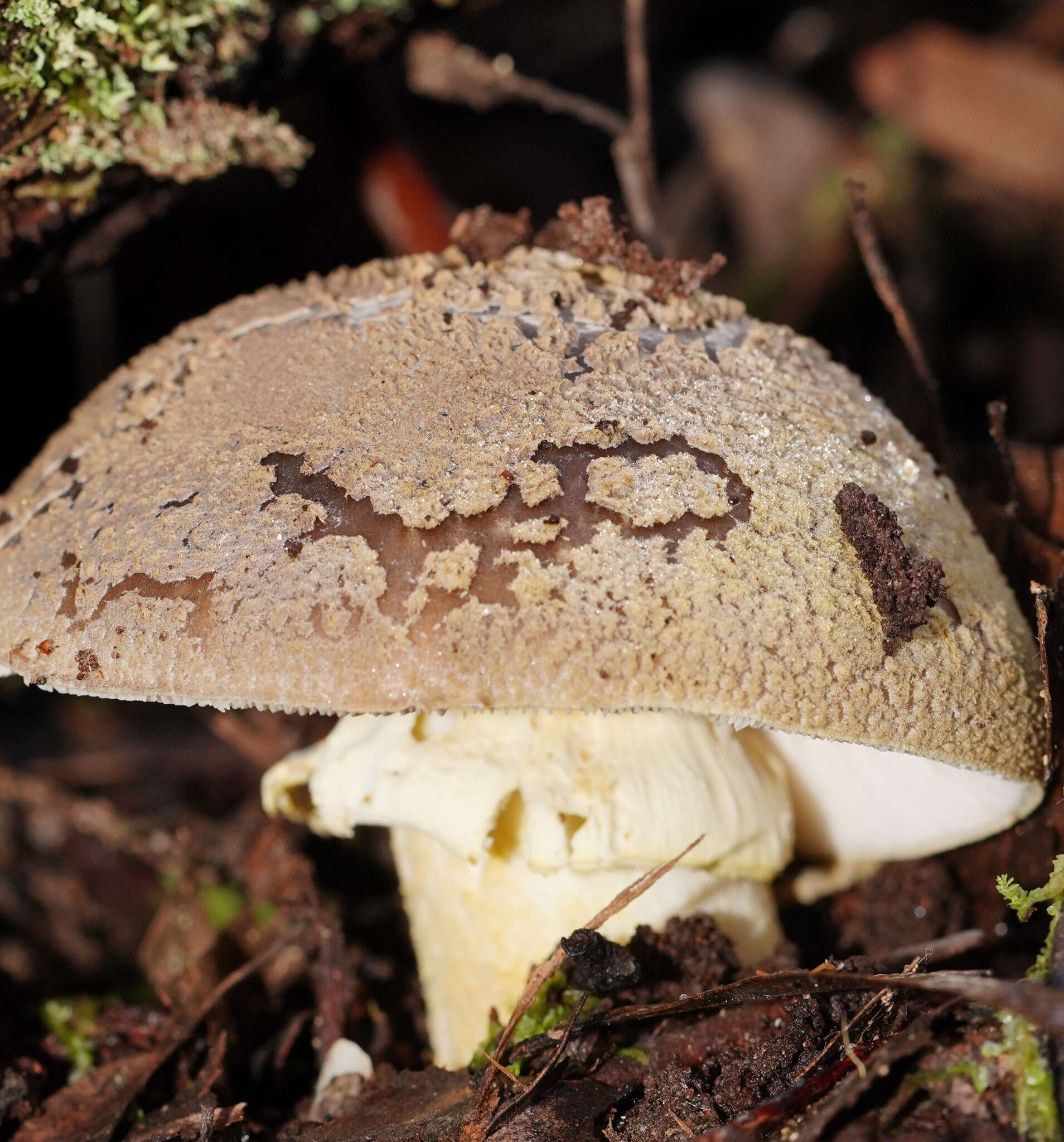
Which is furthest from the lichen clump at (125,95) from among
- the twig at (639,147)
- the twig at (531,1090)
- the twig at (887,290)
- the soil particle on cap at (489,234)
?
the twig at (531,1090)

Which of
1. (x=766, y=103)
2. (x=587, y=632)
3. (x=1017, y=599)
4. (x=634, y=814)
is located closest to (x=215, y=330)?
(x=587, y=632)

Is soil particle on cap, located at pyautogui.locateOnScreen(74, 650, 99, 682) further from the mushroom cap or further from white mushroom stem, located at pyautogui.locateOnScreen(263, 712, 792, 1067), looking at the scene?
white mushroom stem, located at pyautogui.locateOnScreen(263, 712, 792, 1067)

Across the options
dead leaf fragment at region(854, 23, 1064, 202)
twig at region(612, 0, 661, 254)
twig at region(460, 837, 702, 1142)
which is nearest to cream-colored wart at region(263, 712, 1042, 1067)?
twig at region(460, 837, 702, 1142)

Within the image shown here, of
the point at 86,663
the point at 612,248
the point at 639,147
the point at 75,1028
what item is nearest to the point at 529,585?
the point at 86,663

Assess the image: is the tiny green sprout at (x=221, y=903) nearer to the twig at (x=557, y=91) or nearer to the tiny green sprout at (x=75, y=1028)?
the tiny green sprout at (x=75, y=1028)

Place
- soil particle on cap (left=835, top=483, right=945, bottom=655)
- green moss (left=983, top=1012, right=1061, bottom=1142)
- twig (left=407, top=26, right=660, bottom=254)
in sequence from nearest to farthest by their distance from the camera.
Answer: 1. green moss (left=983, top=1012, right=1061, bottom=1142)
2. soil particle on cap (left=835, top=483, right=945, bottom=655)
3. twig (left=407, top=26, right=660, bottom=254)

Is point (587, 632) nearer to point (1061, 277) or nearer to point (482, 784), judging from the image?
point (482, 784)
